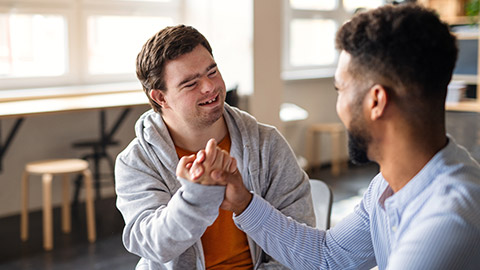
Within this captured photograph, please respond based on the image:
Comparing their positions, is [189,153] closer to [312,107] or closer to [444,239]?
[444,239]

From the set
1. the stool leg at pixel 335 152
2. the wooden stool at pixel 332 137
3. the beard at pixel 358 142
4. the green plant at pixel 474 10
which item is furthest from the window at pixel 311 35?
the beard at pixel 358 142

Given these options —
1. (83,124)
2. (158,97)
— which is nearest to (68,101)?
(83,124)

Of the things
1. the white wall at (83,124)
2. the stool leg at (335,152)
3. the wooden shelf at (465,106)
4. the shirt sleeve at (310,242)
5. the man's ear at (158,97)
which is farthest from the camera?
the stool leg at (335,152)

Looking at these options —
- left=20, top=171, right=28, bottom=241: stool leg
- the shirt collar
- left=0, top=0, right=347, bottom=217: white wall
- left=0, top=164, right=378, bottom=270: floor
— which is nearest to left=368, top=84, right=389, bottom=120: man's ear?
the shirt collar

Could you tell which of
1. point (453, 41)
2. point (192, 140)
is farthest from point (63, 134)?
point (453, 41)

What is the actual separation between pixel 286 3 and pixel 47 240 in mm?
3347

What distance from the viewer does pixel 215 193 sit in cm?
129

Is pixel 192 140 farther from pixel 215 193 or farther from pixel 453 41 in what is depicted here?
pixel 453 41

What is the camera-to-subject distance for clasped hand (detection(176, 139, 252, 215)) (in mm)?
1279

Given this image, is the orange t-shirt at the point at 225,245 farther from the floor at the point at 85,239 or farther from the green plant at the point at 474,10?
the green plant at the point at 474,10

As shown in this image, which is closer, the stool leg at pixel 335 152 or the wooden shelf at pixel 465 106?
the wooden shelf at pixel 465 106

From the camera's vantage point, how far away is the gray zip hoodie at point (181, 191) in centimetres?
132

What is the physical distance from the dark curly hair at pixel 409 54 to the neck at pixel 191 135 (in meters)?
0.66

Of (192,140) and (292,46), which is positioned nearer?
(192,140)
